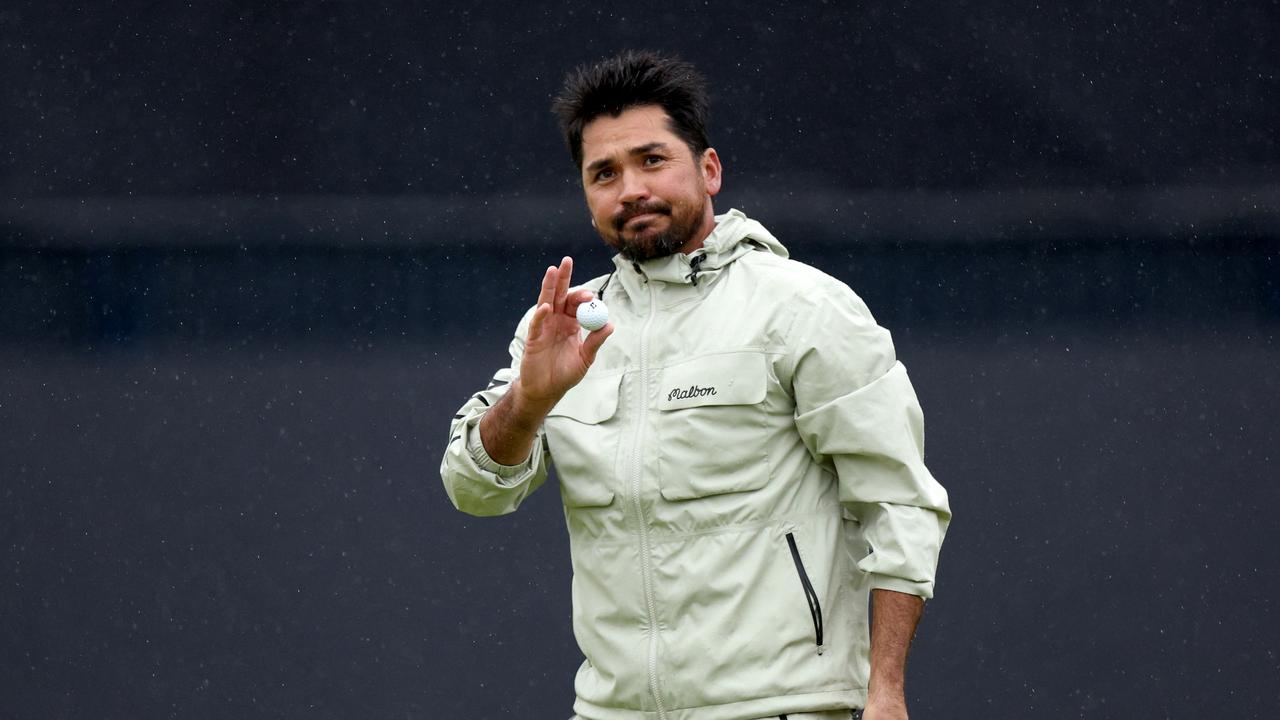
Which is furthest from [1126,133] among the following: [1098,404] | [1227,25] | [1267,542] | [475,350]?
[475,350]

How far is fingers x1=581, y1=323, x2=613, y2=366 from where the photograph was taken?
2455 mm

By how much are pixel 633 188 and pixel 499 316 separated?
250 cm

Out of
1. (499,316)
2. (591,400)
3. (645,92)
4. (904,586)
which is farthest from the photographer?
(499,316)

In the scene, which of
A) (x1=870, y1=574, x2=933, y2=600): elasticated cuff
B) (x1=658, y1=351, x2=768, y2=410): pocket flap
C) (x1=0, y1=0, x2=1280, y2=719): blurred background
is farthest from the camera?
(x1=0, y1=0, x2=1280, y2=719): blurred background

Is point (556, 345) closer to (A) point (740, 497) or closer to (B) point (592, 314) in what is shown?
(B) point (592, 314)

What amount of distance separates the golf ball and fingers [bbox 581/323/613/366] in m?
0.01

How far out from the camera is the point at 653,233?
2658mm

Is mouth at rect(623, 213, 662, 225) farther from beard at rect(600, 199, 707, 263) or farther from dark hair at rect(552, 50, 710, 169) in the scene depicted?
dark hair at rect(552, 50, 710, 169)

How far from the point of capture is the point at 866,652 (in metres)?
2.55

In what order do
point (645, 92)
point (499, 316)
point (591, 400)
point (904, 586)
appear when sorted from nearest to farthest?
point (904, 586) → point (591, 400) → point (645, 92) → point (499, 316)

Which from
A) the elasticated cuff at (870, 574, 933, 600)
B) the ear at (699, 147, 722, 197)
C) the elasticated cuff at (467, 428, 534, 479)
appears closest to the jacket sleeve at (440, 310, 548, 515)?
the elasticated cuff at (467, 428, 534, 479)

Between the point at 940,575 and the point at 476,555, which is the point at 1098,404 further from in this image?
the point at 476,555

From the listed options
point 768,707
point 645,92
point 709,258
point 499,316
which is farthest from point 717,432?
point 499,316

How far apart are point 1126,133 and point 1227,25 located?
44 cm
